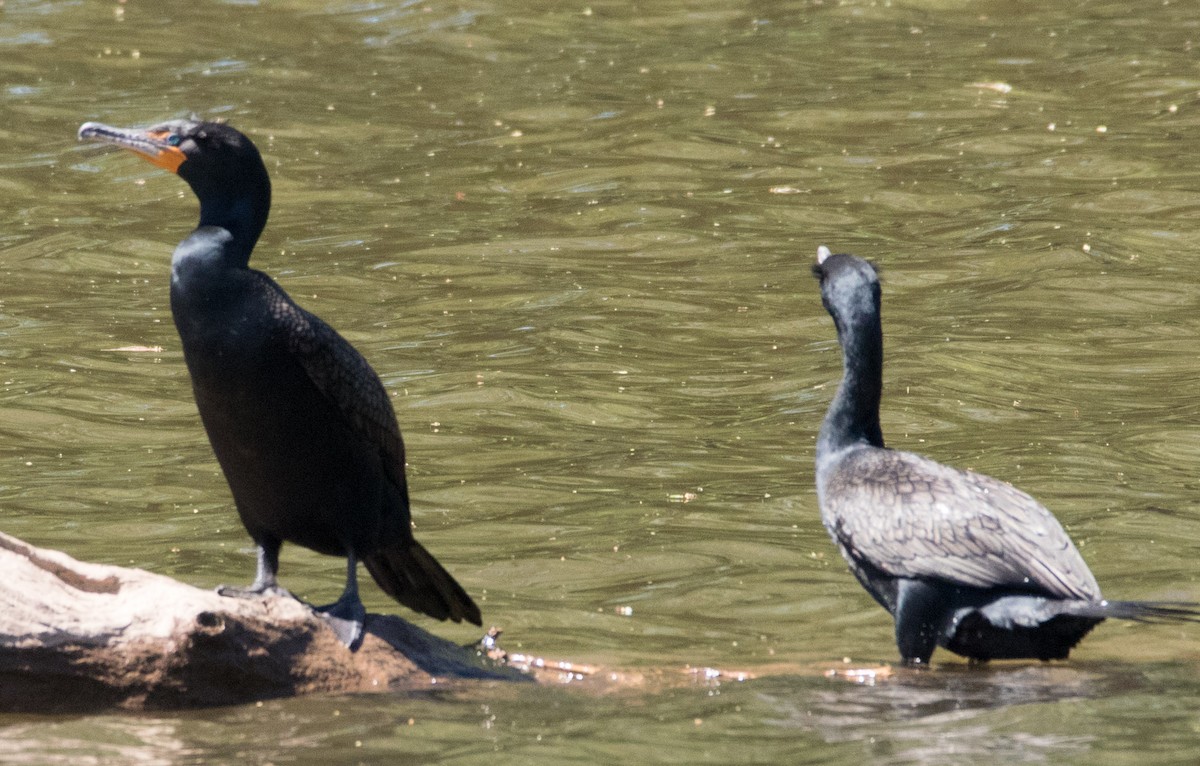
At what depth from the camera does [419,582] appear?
6785 millimetres

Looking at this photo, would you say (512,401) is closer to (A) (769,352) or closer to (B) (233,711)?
(A) (769,352)

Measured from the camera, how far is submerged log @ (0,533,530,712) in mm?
5926

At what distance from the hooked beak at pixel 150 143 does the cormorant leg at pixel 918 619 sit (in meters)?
2.87

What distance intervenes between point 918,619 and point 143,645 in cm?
259

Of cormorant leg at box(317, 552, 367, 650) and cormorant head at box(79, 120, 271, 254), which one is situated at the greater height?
cormorant head at box(79, 120, 271, 254)

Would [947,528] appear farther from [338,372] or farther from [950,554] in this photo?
[338,372]

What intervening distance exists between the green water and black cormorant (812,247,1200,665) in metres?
0.19

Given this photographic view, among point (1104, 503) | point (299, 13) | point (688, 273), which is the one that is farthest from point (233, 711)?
point (299, 13)

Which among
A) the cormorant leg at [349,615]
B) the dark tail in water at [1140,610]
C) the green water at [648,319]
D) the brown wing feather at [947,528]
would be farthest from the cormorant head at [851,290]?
the cormorant leg at [349,615]

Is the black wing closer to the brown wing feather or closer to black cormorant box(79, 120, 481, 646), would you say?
black cormorant box(79, 120, 481, 646)

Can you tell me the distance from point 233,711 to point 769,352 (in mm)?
6339

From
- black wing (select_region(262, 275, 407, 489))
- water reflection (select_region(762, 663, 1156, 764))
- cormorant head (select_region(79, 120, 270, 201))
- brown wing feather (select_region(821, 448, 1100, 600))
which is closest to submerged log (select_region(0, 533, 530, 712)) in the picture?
black wing (select_region(262, 275, 407, 489))

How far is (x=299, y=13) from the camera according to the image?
19688 millimetres

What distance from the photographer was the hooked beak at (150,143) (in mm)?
6531
